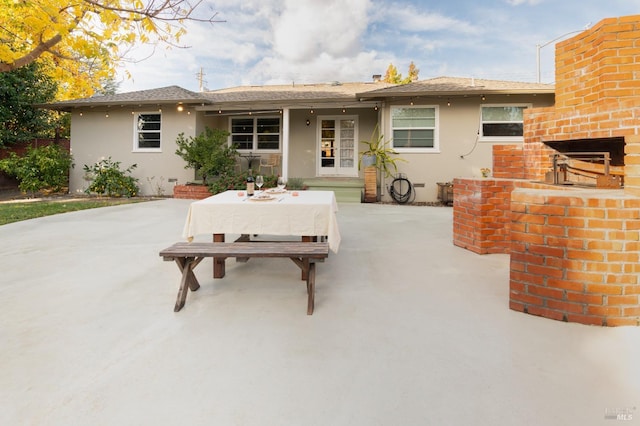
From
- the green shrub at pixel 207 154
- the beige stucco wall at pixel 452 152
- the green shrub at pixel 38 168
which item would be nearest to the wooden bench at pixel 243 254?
the green shrub at pixel 207 154

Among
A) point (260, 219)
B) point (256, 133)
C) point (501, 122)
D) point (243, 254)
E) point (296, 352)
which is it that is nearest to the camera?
point (296, 352)

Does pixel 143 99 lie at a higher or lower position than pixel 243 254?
higher

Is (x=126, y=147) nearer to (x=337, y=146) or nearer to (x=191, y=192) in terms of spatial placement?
(x=191, y=192)

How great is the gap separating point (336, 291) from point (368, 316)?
581 mm

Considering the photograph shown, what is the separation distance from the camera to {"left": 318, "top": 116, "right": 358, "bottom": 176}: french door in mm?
12602

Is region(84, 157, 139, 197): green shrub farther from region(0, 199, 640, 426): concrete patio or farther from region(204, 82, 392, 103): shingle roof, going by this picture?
region(0, 199, 640, 426): concrete patio

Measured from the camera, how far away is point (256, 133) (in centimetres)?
1320

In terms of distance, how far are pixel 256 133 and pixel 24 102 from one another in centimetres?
861

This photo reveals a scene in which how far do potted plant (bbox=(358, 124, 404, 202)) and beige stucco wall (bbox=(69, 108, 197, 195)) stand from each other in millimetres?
5892

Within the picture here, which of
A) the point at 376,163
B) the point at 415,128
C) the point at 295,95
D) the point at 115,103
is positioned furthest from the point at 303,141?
the point at 115,103

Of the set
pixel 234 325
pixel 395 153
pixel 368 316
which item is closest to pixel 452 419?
pixel 368 316

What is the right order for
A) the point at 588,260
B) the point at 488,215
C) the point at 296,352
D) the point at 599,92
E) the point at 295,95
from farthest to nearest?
1. the point at 295,95
2. the point at 488,215
3. the point at 599,92
4. the point at 588,260
5. the point at 296,352

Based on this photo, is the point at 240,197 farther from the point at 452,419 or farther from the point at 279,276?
the point at 452,419

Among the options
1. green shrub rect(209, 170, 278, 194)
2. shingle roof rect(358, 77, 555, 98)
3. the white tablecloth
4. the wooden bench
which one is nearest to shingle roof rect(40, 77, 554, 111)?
shingle roof rect(358, 77, 555, 98)
